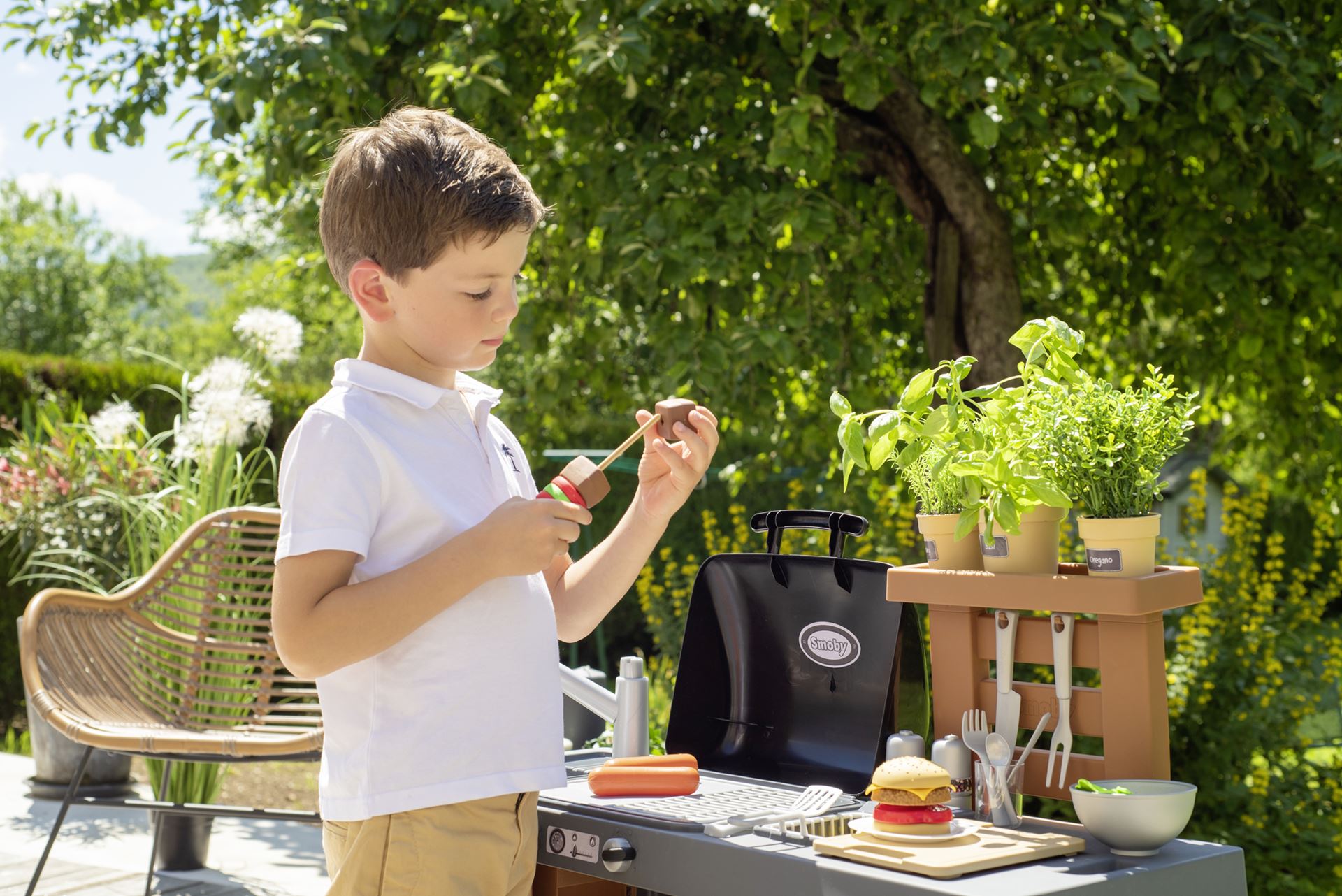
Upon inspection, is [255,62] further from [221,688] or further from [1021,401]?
[1021,401]

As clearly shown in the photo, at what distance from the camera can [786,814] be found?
4.25ft

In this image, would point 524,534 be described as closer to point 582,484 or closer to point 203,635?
point 582,484

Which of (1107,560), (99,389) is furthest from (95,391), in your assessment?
(1107,560)

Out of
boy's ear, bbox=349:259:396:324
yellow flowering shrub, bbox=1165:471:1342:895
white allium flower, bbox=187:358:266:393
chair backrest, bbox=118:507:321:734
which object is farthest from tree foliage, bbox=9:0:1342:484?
boy's ear, bbox=349:259:396:324

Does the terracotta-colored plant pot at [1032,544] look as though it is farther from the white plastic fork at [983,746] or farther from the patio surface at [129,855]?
the patio surface at [129,855]

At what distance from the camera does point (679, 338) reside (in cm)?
315

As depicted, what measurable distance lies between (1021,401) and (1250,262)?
2.32 m

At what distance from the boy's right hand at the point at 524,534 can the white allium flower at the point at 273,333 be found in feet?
10.4

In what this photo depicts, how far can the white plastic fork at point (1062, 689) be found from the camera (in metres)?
1.38

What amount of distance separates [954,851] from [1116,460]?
46cm

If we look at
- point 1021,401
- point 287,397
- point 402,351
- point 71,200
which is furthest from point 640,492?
point 71,200

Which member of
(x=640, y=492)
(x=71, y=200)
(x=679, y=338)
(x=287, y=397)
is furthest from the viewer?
(x=71, y=200)

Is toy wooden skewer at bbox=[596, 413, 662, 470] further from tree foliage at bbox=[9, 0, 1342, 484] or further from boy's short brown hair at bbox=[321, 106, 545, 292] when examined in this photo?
tree foliage at bbox=[9, 0, 1342, 484]

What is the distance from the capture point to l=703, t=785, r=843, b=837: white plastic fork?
4.18 ft
